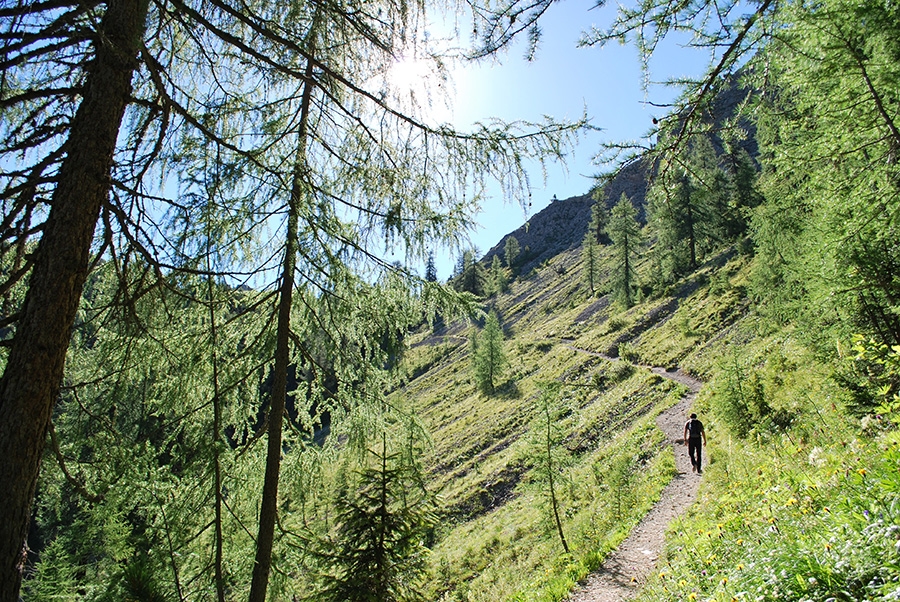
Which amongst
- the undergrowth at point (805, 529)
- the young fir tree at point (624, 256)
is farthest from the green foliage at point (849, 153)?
the young fir tree at point (624, 256)

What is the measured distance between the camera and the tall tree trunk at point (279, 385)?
4.31m

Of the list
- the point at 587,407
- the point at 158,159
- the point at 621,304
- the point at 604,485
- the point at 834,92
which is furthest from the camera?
the point at 621,304

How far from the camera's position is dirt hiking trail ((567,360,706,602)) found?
7.60 meters

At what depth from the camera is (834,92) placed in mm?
7363

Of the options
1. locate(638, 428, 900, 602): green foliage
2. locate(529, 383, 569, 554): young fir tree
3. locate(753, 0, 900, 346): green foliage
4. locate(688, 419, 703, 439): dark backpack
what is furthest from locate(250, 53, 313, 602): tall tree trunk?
locate(529, 383, 569, 554): young fir tree

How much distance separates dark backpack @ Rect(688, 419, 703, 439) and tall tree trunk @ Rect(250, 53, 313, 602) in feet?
34.8

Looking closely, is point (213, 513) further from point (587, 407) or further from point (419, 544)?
point (587, 407)

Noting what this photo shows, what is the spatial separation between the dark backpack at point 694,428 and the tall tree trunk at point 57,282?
1269 centimetres

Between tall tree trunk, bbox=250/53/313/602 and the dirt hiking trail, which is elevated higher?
tall tree trunk, bbox=250/53/313/602

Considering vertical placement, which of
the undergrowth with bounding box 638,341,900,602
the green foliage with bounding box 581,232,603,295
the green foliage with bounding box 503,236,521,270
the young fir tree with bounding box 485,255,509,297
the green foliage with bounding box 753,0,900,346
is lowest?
the undergrowth with bounding box 638,341,900,602

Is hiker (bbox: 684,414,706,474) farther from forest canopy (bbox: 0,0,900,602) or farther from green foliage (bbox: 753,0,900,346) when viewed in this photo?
forest canopy (bbox: 0,0,900,602)

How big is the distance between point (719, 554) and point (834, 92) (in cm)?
770

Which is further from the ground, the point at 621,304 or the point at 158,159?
the point at 158,159

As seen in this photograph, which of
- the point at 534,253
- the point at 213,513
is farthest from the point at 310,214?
the point at 534,253
